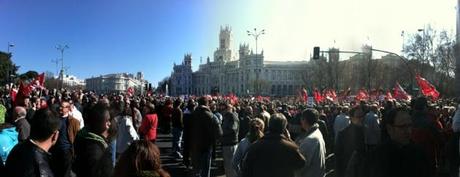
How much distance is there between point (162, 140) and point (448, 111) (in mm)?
11823

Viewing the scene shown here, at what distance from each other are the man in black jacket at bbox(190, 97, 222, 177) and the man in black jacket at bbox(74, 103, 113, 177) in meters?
4.71

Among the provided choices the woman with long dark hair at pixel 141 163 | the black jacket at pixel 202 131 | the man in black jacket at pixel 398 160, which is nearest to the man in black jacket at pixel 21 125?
the black jacket at pixel 202 131

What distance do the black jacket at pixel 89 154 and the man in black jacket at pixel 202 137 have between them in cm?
491

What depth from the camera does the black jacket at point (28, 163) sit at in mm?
3889

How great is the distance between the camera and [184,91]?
192 m

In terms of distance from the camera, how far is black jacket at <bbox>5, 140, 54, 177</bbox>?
3889mm

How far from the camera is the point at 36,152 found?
400cm

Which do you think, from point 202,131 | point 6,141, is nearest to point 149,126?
point 202,131

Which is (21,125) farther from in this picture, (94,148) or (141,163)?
(141,163)

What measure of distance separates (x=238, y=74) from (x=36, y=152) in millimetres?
162146

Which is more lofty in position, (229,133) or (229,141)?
(229,133)

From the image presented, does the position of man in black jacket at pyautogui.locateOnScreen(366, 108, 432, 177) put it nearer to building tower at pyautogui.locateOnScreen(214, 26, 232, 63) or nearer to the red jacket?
the red jacket

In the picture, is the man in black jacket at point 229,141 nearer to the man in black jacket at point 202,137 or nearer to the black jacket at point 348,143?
the man in black jacket at point 202,137

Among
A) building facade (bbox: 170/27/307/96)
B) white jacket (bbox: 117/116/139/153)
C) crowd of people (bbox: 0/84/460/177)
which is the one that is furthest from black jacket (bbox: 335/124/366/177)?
building facade (bbox: 170/27/307/96)
